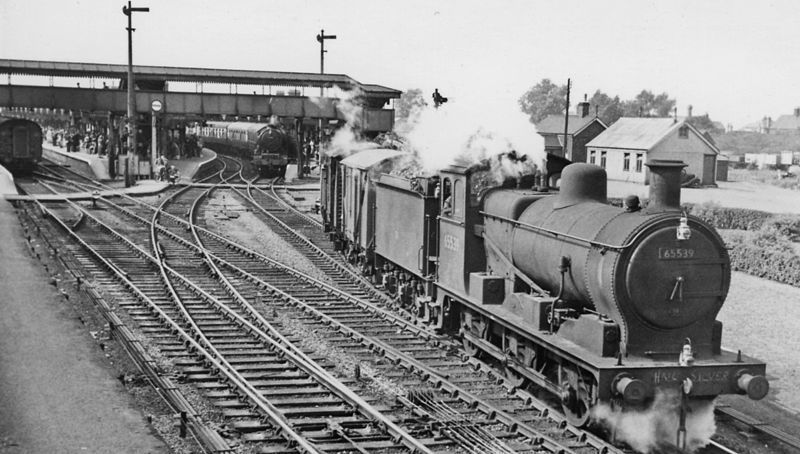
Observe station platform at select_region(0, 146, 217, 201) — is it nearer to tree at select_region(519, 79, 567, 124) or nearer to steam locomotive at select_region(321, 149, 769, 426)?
steam locomotive at select_region(321, 149, 769, 426)

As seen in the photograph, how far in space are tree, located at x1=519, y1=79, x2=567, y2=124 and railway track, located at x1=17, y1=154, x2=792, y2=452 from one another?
304ft

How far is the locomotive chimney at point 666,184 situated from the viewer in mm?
9500

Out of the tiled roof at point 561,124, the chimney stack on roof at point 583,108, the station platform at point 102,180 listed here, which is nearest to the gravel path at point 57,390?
the station platform at point 102,180

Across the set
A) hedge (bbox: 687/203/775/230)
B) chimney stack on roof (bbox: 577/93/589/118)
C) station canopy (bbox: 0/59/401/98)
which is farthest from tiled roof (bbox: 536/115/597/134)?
hedge (bbox: 687/203/775/230)

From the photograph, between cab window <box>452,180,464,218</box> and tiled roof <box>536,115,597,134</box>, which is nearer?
cab window <box>452,180,464,218</box>

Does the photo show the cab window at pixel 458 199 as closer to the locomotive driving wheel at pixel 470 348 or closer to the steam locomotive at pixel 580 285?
the steam locomotive at pixel 580 285

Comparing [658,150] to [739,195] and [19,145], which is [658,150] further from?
[19,145]

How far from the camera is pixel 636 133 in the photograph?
2133 inches

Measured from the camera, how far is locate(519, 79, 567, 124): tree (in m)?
112

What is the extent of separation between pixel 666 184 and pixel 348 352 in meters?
5.99

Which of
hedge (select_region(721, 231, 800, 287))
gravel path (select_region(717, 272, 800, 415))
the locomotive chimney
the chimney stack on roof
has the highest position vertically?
the chimney stack on roof

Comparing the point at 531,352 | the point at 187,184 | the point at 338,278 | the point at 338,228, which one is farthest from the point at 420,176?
the point at 187,184

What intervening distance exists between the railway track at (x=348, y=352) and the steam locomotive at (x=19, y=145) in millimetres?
25206

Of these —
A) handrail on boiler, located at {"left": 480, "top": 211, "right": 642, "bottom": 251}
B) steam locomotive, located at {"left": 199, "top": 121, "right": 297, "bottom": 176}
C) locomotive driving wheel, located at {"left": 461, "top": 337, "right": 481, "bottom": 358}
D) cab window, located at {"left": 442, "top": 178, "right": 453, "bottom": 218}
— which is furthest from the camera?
steam locomotive, located at {"left": 199, "top": 121, "right": 297, "bottom": 176}
